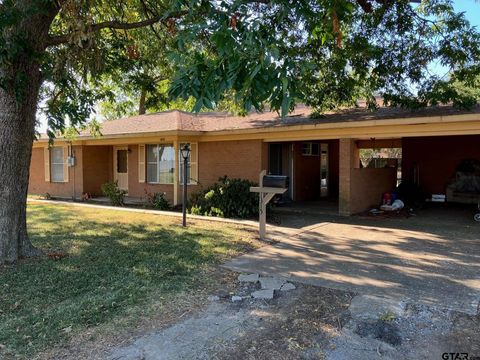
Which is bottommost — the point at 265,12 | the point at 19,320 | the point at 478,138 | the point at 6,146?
the point at 19,320

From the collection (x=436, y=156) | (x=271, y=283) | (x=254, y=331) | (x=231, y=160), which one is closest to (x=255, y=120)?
(x=231, y=160)

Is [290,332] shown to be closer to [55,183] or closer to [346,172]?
[346,172]

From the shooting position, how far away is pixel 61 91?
8.01 m

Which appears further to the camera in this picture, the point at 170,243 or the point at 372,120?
the point at 372,120

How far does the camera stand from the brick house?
1098 cm

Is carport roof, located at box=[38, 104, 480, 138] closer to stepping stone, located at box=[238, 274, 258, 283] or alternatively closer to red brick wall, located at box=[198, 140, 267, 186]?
red brick wall, located at box=[198, 140, 267, 186]

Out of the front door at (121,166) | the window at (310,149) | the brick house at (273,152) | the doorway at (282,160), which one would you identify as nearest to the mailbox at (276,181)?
the brick house at (273,152)

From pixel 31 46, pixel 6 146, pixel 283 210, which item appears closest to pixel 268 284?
pixel 6 146

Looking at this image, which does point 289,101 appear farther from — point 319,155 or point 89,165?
point 89,165

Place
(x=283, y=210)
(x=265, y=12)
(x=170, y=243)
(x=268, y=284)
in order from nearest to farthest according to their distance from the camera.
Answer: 1. (x=268, y=284)
2. (x=170, y=243)
3. (x=265, y=12)
4. (x=283, y=210)

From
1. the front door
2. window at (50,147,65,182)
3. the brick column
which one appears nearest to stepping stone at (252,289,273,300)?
the brick column

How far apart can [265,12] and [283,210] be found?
5.99 m

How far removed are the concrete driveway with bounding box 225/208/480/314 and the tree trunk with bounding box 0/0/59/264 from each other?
3.52 metres

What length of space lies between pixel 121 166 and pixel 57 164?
10.4ft
